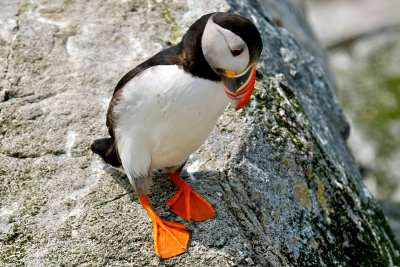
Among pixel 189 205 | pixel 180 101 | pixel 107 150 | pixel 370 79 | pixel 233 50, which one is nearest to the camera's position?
pixel 233 50

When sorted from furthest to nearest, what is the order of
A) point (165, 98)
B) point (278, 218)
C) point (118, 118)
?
point (278, 218) < point (118, 118) < point (165, 98)

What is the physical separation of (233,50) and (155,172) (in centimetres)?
162

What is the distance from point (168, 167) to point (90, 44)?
6.38 ft

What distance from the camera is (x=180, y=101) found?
3.73 meters

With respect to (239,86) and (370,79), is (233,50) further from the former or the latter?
(370,79)

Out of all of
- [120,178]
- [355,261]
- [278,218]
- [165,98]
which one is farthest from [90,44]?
[355,261]

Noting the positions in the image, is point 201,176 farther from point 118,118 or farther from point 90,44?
point 90,44

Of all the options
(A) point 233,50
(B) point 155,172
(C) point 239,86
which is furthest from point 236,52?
(B) point 155,172

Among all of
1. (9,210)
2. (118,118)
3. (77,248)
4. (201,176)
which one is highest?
(118,118)

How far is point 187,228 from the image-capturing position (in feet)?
13.4

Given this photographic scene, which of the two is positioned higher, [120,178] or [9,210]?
[120,178]

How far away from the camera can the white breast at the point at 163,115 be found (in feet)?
12.2

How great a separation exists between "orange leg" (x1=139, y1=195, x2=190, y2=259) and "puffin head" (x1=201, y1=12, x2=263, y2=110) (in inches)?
42.4

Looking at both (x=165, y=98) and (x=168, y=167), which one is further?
(x=168, y=167)
